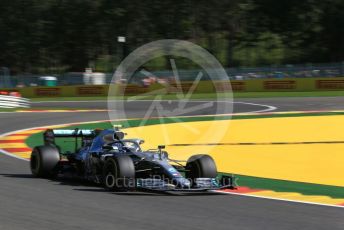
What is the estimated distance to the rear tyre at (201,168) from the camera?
32.6 ft

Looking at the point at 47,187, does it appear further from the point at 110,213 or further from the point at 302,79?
the point at 302,79

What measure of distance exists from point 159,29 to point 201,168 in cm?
5629

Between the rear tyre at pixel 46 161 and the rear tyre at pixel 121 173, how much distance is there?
170cm

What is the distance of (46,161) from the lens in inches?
434

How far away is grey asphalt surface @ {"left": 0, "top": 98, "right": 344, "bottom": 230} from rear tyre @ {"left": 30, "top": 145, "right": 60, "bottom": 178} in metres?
0.30

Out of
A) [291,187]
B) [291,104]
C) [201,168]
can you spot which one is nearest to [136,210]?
[201,168]

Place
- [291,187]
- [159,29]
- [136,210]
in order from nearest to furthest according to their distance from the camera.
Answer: [136,210], [291,187], [159,29]

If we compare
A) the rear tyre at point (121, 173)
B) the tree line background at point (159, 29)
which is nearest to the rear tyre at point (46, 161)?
the rear tyre at point (121, 173)

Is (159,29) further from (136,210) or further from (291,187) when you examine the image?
(136,210)

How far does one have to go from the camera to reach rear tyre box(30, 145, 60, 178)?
36.2 ft

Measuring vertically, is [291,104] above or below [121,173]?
above

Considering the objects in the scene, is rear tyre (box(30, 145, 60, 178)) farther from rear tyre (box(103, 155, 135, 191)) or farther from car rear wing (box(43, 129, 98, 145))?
rear tyre (box(103, 155, 135, 191))

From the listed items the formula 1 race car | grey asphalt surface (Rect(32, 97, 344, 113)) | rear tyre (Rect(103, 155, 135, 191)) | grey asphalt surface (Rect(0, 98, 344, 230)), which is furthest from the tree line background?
grey asphalt surface (Rect(0, 98, 344, 230))

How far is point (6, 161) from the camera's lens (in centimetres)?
1349
